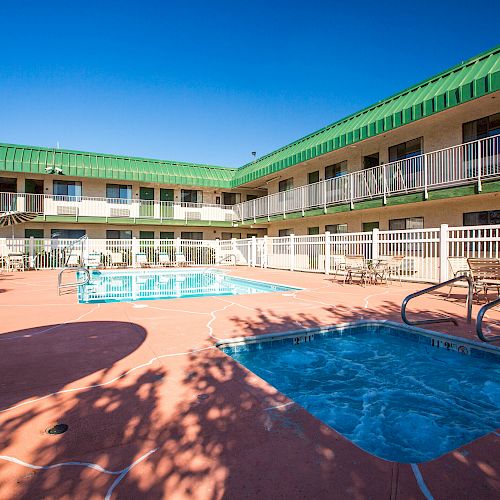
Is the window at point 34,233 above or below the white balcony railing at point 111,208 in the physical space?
below

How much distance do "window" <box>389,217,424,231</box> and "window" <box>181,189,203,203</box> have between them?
55.5 feet

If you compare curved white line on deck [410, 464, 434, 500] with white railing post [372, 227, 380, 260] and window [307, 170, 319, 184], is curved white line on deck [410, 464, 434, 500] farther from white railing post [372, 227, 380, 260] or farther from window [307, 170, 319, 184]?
window [307, 170, 319, 184]

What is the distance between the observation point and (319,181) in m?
22.2

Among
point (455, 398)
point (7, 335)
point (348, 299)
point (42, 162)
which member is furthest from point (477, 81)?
point (42, 162)

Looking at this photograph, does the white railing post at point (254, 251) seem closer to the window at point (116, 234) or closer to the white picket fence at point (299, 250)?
the white picket fence at point (299, 250)

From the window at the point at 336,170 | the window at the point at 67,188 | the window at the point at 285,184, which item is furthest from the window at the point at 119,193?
the window at the point at 336,170

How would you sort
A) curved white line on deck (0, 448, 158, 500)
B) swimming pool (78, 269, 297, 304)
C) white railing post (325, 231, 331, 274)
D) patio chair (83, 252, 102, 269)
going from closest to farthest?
curved white line on deck (0, 448, 158, 500)
swimming pool (78, 269, 297, 304)
white railing post (325, 231, 331, 274)
patio chair (83, 252, 102, 269)

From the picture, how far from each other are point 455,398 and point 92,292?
10188 millimetres

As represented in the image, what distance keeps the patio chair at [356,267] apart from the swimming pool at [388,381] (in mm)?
5996

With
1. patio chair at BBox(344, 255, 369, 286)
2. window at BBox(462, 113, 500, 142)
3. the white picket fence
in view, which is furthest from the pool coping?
window at BBox(462, 113, 500, 142)

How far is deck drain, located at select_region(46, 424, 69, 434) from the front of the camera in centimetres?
260

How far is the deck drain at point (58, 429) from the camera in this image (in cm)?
Result: 260

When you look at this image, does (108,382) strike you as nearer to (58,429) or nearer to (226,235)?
(58,429)

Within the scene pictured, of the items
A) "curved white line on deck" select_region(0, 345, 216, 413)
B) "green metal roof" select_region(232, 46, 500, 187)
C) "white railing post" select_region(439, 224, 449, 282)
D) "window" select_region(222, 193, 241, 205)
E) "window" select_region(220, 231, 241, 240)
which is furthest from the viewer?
"window" select_region(222, 193, 241, 205)
